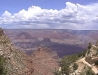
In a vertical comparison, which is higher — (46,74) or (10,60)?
(10,60)

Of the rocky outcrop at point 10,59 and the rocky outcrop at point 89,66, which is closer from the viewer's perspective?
the rocky outcrop at point 10,59

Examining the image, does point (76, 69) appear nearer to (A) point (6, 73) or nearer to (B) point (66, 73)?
(B) point (66, 73)

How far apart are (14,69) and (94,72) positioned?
697 inches

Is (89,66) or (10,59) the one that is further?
(89,66)

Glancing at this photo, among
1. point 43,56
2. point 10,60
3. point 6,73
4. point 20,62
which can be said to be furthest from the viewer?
point 43,56

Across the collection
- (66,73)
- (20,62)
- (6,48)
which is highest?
(6,48)

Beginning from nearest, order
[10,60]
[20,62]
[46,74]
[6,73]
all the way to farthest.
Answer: [6,73]
[10,60]
[20,62]
[46,74]

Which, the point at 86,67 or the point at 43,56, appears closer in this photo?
the point at 86,67

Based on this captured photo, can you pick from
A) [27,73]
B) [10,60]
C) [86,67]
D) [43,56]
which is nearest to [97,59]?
[86,67]

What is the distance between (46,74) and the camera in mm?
110375

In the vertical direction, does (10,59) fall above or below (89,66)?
above

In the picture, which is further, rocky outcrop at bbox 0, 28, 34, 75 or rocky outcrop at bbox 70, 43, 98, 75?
rocky outcrop at bbox 70, 43, 98, 75

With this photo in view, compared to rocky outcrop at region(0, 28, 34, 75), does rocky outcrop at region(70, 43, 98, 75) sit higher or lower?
lower

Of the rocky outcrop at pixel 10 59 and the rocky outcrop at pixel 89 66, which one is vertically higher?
the rocky outcrop at pixel 10 59
